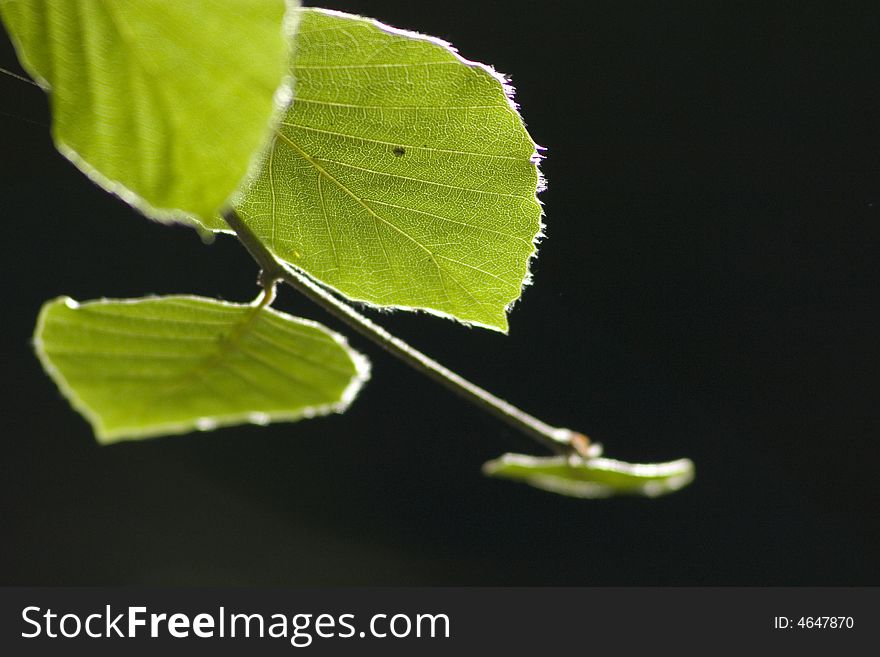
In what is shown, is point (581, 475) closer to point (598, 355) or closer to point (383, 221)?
point (383, 221)


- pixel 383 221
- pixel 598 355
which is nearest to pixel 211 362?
pixel 383 221

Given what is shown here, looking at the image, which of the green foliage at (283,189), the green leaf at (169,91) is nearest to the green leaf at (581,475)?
the green foliage at (283,189)

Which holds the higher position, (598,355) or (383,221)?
(598,355)

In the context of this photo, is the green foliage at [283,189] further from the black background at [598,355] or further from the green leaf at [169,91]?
the black background at [598,355]

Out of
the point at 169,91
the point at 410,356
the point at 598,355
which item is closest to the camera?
the point at 169,91

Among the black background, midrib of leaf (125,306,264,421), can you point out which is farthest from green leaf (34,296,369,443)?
the black background

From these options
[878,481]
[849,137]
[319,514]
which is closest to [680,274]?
[849,137]

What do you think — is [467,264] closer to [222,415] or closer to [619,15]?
[222,415]
